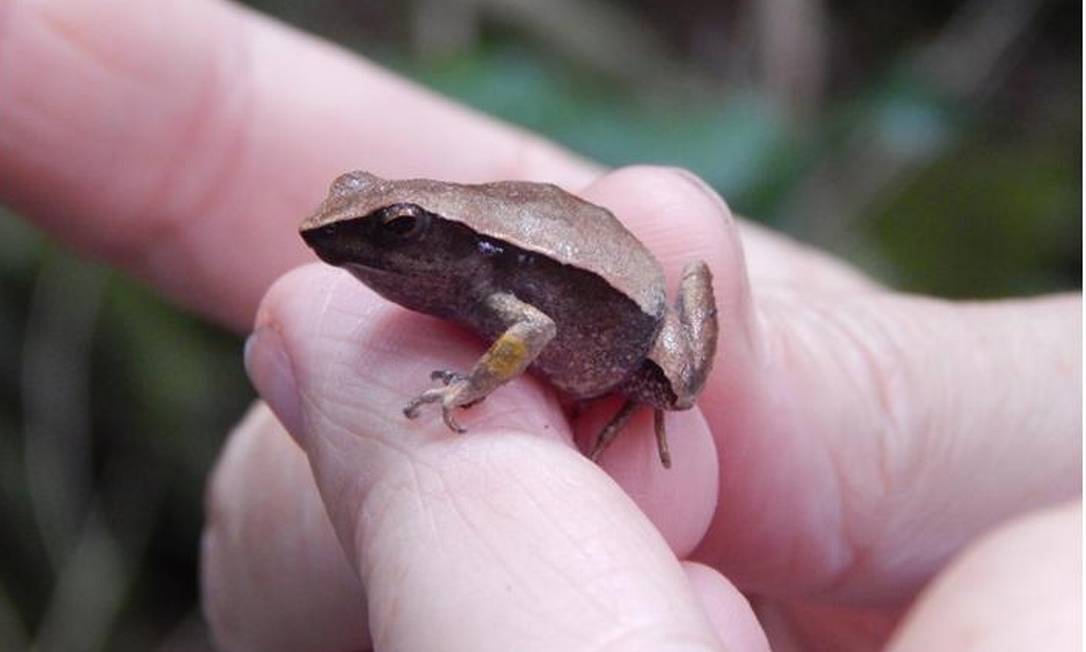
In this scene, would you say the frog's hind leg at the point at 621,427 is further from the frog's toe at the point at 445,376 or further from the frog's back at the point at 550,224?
the frog's toe at the point at 445,376

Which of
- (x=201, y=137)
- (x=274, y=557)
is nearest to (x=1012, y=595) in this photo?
(x=274, y=557)

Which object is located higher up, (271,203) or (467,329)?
(467,329)

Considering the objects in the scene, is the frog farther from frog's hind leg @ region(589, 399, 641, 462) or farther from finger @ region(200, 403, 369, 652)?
finger @ region(200, 403, 369, 652)

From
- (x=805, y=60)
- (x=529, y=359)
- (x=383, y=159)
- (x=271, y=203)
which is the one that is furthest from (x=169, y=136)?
(x=805, y=60)

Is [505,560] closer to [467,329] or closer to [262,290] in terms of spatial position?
[467,329]

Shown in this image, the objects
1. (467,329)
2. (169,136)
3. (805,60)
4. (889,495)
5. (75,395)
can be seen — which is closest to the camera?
(467,329)

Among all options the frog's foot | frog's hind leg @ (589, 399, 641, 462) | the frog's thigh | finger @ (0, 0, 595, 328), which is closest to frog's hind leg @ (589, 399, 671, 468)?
frog's hind leg @ (589, 399, 641, 462)
